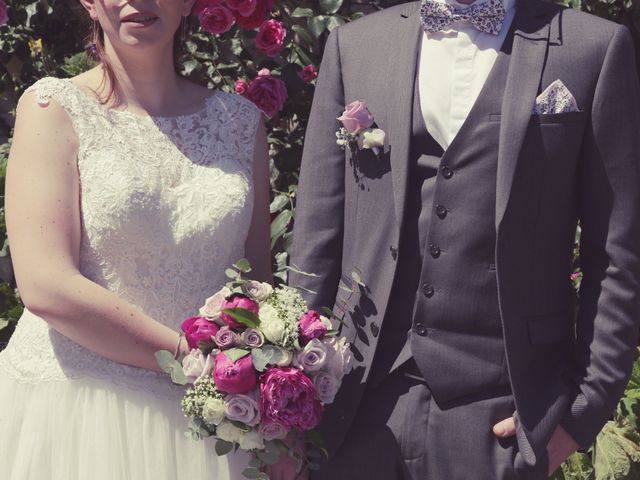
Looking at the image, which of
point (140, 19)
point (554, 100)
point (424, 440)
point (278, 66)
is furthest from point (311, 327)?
point (278, 66)

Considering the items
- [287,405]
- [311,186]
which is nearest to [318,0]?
[311,186]

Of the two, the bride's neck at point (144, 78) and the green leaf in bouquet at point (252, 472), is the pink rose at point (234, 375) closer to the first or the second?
the green leaf in bouquet at point (252, 472)

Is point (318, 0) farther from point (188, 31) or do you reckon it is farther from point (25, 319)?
point (25, 319)

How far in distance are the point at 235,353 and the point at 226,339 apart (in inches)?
1.8

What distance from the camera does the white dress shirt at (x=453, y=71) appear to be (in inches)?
103

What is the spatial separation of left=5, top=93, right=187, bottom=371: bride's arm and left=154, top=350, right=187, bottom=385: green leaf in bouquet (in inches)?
4.5

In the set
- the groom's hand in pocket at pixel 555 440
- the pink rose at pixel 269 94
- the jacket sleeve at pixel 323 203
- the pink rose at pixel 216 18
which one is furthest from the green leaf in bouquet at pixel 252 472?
the pink rose at pixel 216 18

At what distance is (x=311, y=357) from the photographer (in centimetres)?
249

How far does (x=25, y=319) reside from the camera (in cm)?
292

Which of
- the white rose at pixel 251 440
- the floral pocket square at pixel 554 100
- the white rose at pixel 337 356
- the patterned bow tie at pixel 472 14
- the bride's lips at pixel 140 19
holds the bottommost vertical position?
the white rose at pixel 251 440

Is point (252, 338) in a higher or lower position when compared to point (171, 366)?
higher

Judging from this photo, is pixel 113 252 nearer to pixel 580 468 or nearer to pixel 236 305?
pixel 236 305

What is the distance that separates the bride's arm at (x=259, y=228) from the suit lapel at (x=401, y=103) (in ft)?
1.58

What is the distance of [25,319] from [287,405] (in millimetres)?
854
